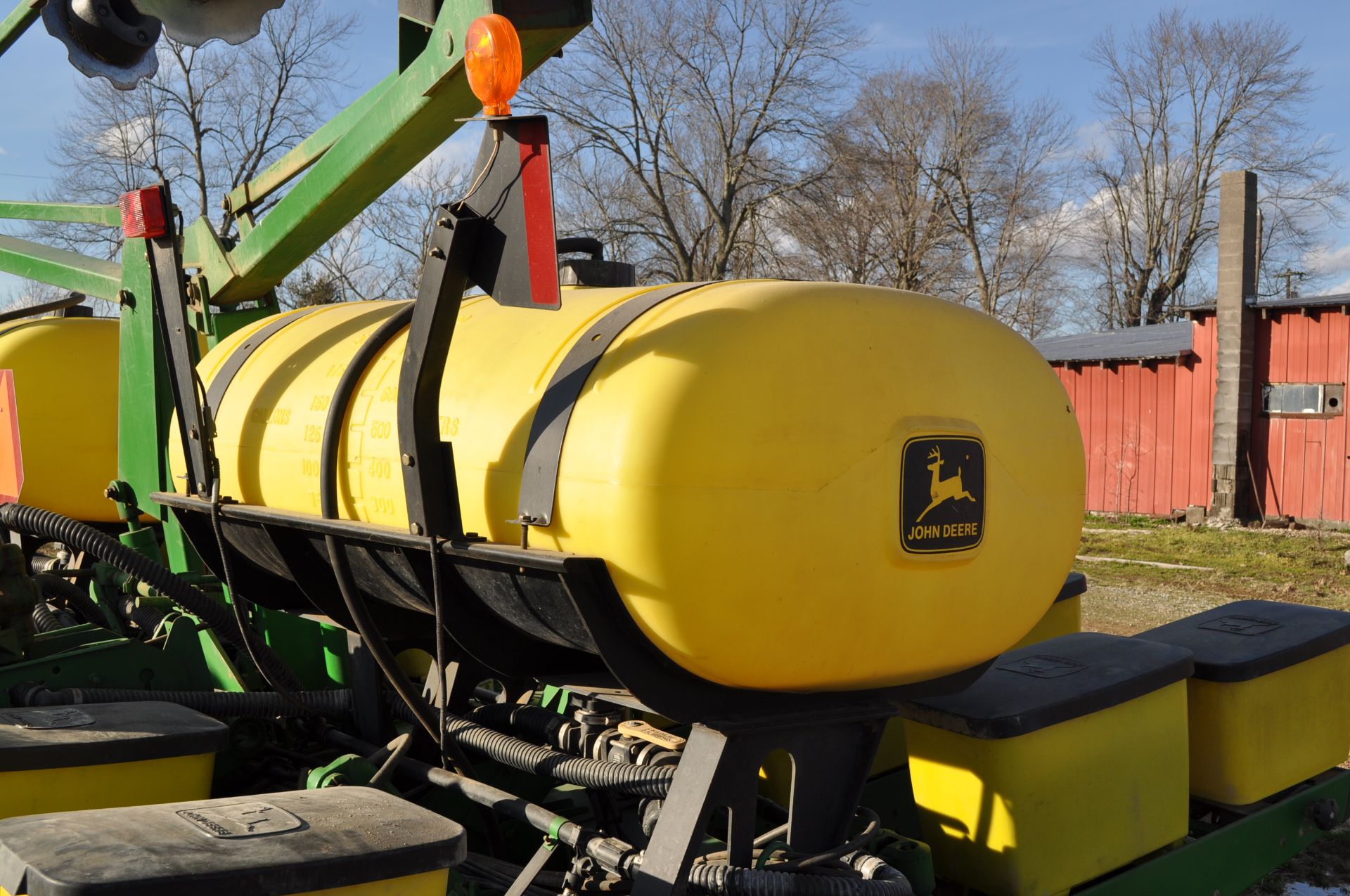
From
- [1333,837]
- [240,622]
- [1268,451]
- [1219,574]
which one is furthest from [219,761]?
[1268,451]

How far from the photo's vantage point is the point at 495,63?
91.8 inches

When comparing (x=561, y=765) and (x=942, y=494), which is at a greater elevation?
(x=942, y=494)

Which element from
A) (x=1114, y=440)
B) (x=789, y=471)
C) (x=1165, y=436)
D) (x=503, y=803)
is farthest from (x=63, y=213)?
(x=1114, y=440)

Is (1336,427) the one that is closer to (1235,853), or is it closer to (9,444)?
(1235,853)

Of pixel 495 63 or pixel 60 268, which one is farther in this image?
pixel 60 268

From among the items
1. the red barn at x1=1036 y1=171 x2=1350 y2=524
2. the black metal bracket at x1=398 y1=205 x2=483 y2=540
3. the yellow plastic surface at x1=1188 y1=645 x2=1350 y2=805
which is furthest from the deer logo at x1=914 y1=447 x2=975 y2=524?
the red barn at x1=1036 y1=171 x2=1350 y2=524

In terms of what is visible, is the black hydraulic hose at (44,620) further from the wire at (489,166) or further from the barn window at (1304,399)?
the barn window at (1304,399)

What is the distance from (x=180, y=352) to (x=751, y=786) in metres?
2.09

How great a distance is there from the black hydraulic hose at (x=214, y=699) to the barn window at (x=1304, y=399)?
54.5 feet

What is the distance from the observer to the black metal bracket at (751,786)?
2406 millimetres

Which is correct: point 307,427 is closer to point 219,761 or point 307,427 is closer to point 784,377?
point 219,761

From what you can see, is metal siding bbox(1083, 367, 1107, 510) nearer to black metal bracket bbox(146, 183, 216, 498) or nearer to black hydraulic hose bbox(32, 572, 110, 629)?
black hydraulic hose bbox(32, 572, 110, 629)

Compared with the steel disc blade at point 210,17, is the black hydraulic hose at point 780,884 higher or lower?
lower

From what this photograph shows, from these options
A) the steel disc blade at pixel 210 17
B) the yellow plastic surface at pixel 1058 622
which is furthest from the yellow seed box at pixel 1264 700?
the steel disc blade at pixel 210 17
